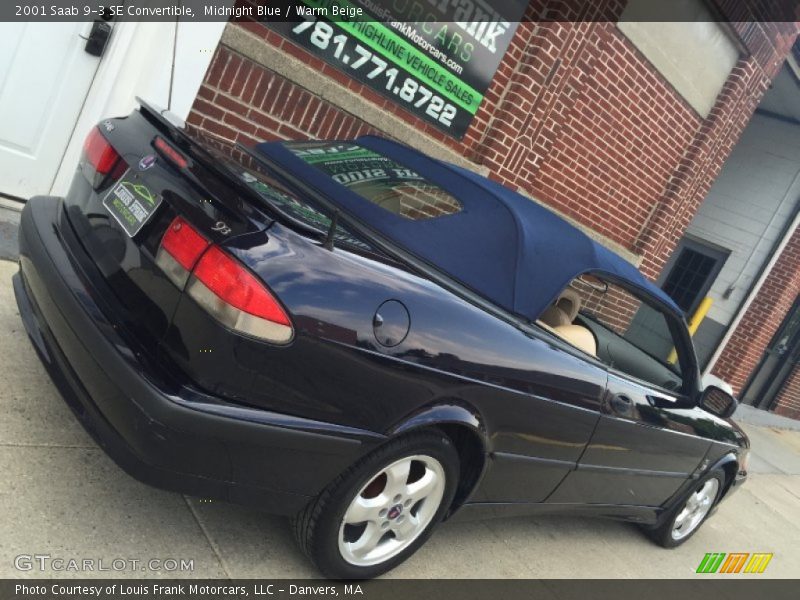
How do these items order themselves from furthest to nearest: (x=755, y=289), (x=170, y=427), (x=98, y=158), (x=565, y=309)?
1. (x=755, y=289)
2. (x=565, y=309)
3. (x=98, y=158)
4. (x=170, y=427)

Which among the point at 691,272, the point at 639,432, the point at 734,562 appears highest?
the point at 691,272

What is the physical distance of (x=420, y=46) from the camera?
5277 mm

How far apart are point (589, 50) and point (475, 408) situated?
508cm

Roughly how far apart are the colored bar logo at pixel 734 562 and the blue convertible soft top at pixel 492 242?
8.04ft

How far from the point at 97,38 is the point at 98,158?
2.21m

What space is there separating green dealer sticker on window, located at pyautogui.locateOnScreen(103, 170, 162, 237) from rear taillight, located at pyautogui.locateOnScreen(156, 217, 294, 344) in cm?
31

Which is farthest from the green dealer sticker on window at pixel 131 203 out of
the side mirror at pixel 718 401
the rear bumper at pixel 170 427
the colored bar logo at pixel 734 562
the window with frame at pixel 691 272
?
the window with frame at pixel 691 272

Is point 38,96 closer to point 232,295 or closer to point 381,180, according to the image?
point 381,180

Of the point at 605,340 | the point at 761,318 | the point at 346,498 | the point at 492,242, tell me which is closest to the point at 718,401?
the point at 605,340

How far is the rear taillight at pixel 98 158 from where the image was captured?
2.44 meters

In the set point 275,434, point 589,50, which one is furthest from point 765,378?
point 275,434

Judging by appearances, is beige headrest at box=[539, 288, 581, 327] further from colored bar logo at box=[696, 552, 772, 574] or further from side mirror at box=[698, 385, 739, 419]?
colored bar logo at box=[696, 552, 772, 574]

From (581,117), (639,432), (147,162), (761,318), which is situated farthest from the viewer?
(761,318)

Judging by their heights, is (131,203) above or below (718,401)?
below
